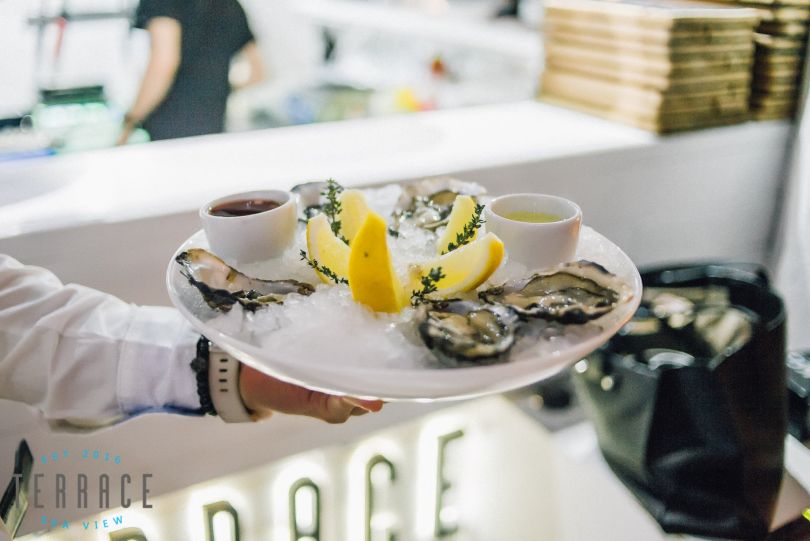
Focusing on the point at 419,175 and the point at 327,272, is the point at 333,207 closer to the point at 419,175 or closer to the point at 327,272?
the point at 327,272

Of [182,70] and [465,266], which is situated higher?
[182,70]

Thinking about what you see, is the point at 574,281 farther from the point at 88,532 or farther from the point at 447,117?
the point at 447,117

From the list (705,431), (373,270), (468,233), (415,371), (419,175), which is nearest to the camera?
(415,371)

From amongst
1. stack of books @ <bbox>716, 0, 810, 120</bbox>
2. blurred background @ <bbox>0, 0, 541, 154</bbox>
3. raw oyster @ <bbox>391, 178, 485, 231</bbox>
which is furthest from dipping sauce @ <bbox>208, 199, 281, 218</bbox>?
stack of books @ <bbox>716, 0, 810, 120</bbox>

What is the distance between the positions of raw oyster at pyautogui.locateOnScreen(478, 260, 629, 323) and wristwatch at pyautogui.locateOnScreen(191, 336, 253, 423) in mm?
496

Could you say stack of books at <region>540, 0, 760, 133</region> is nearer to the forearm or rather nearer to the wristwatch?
the forearm

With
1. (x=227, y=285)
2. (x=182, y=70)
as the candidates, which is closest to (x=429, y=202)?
(x=227, y=285)

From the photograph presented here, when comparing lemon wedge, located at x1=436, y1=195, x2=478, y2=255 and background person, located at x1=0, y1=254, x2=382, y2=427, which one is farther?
background person, located at x1=0, y1=254, x2=382, y2=427

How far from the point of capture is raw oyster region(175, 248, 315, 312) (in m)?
0.80

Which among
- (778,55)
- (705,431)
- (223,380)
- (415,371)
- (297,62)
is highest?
(778,55)

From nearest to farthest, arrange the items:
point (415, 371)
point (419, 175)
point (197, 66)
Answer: point (415, 371), point (419, 175), point (197, 66)

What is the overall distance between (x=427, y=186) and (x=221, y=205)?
14.0 inches

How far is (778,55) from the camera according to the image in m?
1.95

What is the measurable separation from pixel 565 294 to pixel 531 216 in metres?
0.22
